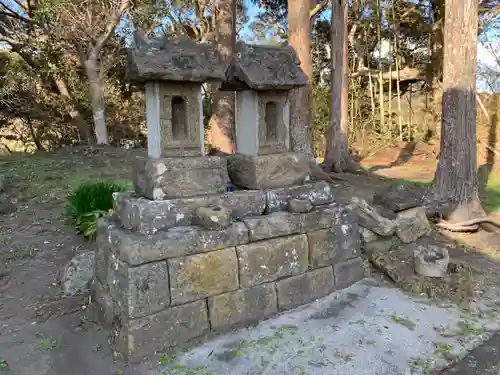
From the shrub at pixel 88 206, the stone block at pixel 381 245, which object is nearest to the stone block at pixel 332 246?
the stone block at pixel 381 245

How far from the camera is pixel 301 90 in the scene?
25.0ft

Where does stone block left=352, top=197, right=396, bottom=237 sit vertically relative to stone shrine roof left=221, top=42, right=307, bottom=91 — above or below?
below

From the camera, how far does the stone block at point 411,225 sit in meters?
4.70

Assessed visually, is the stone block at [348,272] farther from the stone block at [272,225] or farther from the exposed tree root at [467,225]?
the exposed tree root at [467,225]

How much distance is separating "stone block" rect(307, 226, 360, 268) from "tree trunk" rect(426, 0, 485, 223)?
2717mm

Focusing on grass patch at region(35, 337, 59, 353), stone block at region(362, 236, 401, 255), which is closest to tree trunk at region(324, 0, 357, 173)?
stone block at region(362, 236, 401, 255)

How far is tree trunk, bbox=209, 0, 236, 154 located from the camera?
9.29m

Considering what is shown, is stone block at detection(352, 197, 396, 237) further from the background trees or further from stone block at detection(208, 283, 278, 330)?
the background trees

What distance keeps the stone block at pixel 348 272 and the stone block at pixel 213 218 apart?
1.27m

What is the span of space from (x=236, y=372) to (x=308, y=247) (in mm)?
1305

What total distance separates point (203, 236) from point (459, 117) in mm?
4568

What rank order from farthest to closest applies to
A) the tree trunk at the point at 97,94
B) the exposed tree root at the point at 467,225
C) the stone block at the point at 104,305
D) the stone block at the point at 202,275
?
the tree trunk at the point at 97,94
the exposed tree root at the point at 467,225
the stone block at the point at 104,305
the stone block at the point at 202,275

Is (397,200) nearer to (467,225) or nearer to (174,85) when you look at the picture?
(467,225)

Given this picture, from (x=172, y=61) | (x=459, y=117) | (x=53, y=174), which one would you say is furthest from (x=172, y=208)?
(x=53, y=174)
